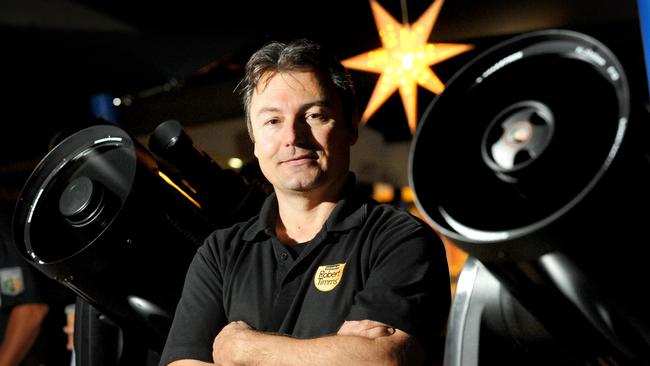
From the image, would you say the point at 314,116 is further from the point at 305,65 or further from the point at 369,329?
the point at 369,329

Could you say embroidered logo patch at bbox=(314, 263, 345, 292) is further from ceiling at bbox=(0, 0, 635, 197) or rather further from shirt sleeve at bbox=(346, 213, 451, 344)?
ceiling at bbox=(0, 0, 635, 197)

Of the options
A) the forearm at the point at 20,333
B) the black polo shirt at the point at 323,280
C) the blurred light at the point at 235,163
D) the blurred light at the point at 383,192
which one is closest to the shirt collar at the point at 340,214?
the black polo shirt at the point at 323,280

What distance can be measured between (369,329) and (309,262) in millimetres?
164

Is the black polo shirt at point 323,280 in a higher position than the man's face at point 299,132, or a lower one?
lower

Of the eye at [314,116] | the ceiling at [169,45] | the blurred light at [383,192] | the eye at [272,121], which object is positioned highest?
the ceiling at [169,45]

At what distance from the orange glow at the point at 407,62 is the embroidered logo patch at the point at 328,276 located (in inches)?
34.4

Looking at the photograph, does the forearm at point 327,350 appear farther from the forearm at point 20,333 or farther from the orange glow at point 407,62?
the forearm at point 20,333

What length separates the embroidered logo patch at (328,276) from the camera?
0.96 m

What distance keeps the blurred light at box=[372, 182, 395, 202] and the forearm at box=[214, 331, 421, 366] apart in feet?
4.59

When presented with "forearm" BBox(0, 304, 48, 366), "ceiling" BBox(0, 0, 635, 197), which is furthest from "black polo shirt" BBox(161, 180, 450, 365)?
"forearm" BBox(0, 304, 48, 366)

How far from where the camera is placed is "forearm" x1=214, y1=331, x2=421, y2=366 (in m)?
0.83

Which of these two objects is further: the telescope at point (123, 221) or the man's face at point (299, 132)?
the telescope at point (123, 221)

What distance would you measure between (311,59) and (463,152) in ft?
1.23

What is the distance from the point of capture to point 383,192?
2.42 m
